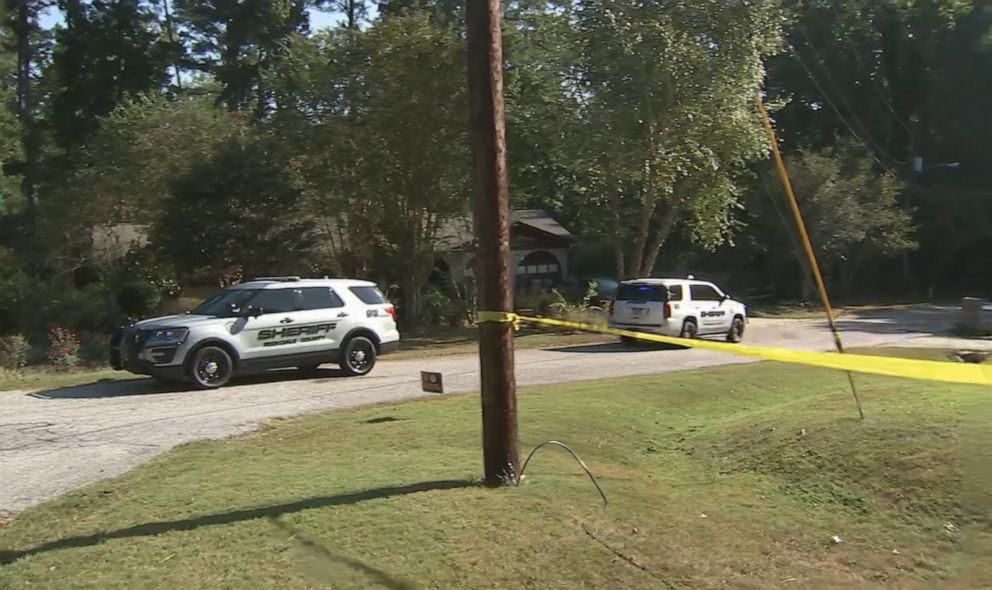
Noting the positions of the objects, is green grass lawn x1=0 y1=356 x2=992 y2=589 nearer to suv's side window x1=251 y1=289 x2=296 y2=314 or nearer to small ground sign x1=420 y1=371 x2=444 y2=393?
small ground sign x1=420 y1=371 x2=444 y2=393

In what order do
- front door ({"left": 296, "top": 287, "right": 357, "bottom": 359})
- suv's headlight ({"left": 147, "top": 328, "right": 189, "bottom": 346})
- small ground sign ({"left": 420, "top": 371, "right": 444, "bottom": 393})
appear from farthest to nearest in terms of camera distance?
front door ({"left": 296, "top": 287, "right": 357, "bottom": 359})
suv's headlight ({"left": 147, "top": 328, "right": 189, "bottom": 346})
small ground sign ({"left": 420, "top": 371, "right": 444, "bottom": 393})

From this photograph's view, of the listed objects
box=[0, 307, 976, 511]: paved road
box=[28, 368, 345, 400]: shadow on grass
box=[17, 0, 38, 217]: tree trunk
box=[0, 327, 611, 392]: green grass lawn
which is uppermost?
box=[17, 0, 38, 217]: tree trunk

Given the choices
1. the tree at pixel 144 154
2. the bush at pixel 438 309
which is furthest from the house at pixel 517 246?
the bush at pixel 438 309

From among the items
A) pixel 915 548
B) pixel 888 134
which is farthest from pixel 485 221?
pixel 888 134

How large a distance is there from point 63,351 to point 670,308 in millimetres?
13361

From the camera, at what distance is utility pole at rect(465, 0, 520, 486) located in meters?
7.21

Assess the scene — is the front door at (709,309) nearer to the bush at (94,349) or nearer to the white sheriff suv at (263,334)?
the white sheriff suv at (263,334)

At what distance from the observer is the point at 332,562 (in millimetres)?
5629

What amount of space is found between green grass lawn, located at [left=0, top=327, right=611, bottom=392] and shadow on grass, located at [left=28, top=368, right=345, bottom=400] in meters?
0.57

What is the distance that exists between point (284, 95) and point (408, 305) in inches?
281

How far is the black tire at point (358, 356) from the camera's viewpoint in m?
16.7

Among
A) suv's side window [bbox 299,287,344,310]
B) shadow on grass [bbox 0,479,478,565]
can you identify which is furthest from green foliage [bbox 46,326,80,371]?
shadow on grass [bbox 0,479,478,565]

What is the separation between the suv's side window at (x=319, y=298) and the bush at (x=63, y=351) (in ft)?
21.7

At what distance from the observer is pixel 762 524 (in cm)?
637
